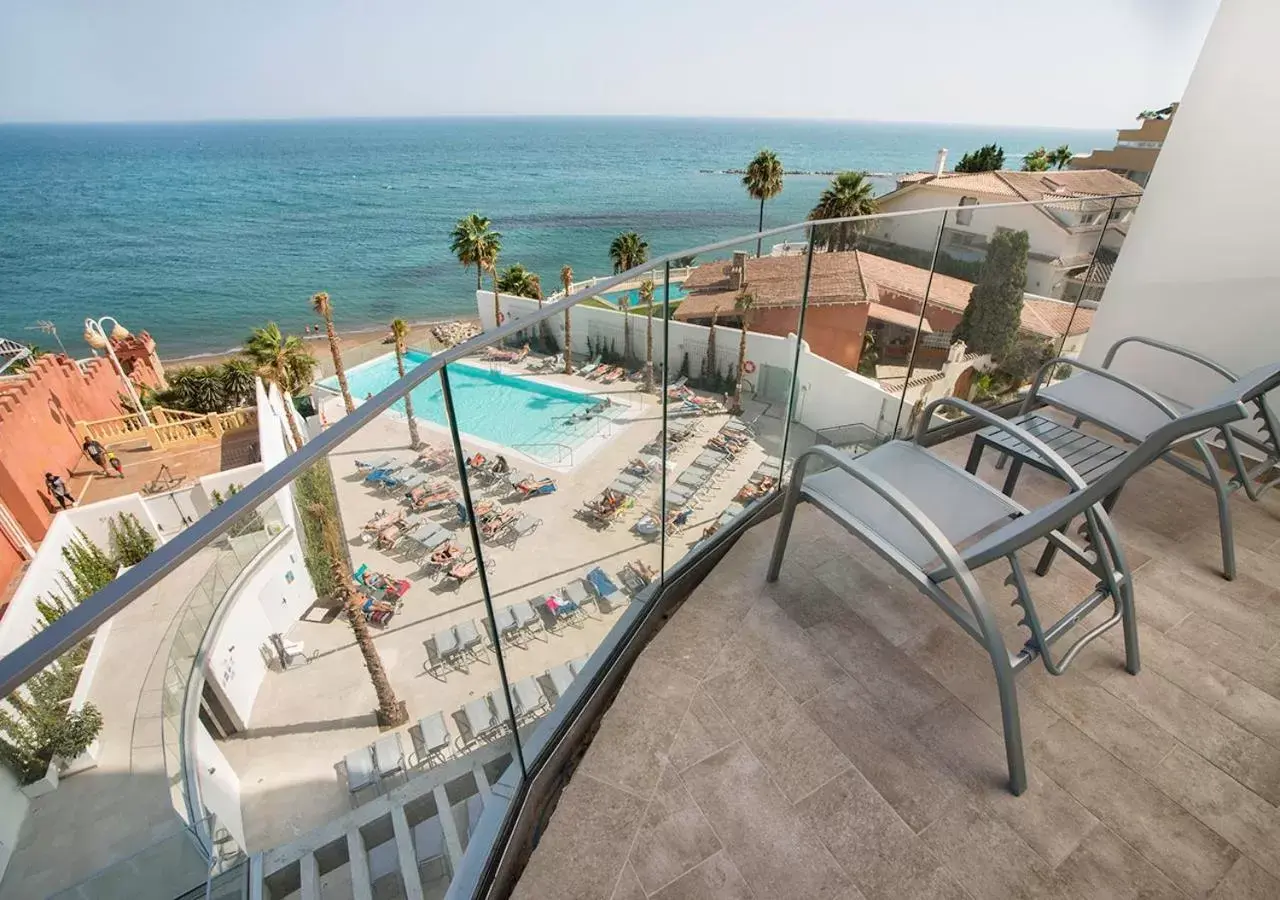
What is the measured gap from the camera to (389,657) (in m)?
2.85

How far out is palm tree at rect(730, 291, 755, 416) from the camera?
3.80 meters

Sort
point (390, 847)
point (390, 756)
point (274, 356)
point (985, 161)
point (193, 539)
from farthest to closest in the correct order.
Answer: point (985, 161)
point (274, 356)
point (390, 756)
point (390, 847)
point (193, 539)

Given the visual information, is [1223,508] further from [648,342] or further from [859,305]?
[648,342]

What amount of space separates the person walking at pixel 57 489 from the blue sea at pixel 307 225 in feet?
74.2

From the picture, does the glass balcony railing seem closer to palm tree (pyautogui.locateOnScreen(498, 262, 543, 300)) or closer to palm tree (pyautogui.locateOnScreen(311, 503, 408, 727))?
palm tree (pyautogui.locateOnScreen(311, 503, 408, 727))

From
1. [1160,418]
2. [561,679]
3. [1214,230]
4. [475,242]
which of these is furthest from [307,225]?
[1160,418]

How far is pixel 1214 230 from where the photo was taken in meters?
3.23

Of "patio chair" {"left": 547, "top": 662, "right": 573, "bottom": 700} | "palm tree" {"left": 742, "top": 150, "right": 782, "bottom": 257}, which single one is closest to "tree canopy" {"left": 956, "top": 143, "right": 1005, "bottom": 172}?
"palm tree" {"left": 742, "top": 150, "right": 782, "bottom": 257}

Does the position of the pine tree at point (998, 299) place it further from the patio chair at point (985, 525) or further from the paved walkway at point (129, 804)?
the paved walkway at point (129, 804)

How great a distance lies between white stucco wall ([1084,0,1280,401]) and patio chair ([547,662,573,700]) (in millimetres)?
4081

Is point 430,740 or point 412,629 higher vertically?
point 412,629

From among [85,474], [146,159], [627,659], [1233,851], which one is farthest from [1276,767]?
[146,159]

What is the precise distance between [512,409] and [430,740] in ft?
6.17

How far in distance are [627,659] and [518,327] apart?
1421 millimetres
